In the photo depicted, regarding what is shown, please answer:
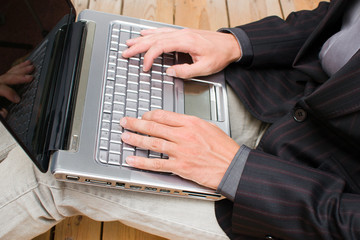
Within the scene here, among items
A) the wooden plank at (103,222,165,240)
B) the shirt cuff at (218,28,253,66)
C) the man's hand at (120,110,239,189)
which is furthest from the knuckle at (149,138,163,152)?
the wooden plank at (103,222,165,240)

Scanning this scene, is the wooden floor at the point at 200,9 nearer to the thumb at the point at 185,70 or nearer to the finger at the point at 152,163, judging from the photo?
the thumb at the point at 185,70

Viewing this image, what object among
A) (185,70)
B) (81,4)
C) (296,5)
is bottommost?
(185,70)

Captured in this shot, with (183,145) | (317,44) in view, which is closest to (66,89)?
(183,145)

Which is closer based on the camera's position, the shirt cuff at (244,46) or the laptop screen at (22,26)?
the laptop screen at (22,26)

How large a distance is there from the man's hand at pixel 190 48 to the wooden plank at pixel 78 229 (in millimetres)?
528

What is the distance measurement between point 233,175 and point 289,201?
0.37 ft

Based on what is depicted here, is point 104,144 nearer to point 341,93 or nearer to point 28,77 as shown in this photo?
point 28,77

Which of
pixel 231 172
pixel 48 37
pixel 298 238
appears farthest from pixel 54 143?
pixel 298 238

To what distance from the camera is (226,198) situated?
721mm

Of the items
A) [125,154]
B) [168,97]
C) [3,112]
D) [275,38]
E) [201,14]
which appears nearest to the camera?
[3,112]

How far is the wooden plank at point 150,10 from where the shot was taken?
4.45 feet

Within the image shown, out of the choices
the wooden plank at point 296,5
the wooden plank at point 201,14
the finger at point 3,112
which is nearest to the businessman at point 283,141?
the finger at point 3,112

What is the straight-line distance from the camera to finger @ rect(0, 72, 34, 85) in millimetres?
575

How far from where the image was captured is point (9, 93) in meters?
0.58
